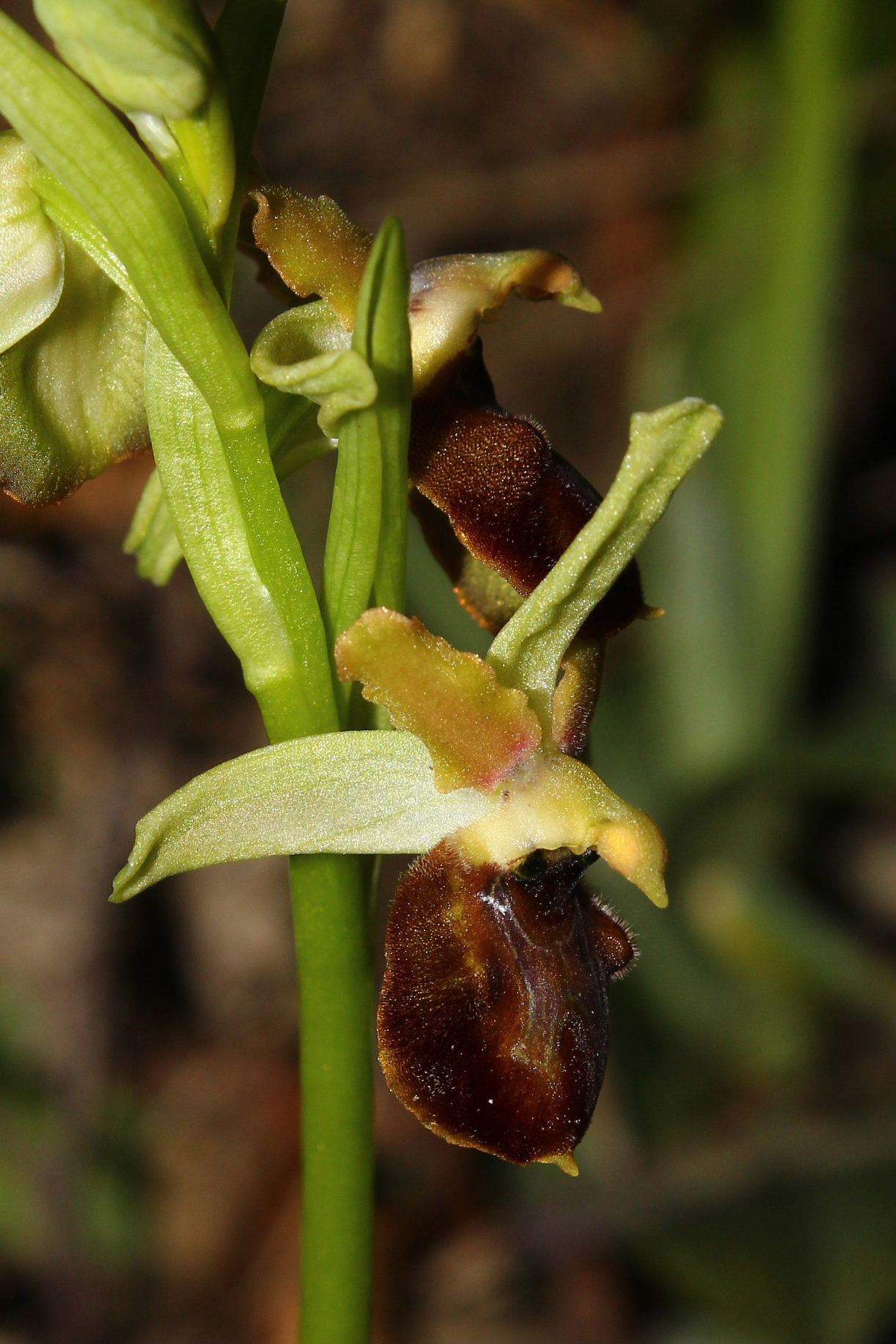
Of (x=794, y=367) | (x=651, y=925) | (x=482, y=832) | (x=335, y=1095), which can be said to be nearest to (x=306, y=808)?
(x=482, y=832)

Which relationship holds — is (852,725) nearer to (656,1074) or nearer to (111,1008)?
(656,1074)

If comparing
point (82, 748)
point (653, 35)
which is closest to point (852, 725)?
point (82, 748)

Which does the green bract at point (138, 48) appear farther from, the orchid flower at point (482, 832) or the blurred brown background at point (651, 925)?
the blurred brown background at point (651, 925)

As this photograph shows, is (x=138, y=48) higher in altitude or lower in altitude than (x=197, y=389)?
higher

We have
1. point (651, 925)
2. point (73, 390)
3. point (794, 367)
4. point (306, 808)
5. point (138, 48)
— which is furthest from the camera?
point (794, 367)

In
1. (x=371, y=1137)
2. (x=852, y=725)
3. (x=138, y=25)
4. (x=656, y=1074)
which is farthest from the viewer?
(x=656, y=1074)

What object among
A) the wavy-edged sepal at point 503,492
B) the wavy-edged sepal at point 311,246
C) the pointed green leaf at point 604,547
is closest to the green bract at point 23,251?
the wavy-edged sepal at point 311,246

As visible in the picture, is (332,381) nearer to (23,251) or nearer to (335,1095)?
(23,251)
